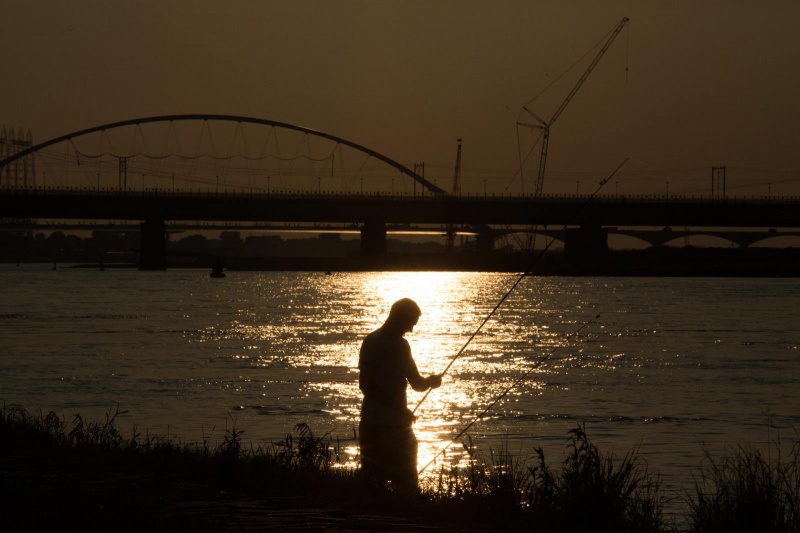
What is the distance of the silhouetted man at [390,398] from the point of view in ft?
36.6

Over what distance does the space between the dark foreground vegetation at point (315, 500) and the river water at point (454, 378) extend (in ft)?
13.4

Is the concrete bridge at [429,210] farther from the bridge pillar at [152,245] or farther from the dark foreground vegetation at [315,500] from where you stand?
the dark foreground vegetation at [315,500]

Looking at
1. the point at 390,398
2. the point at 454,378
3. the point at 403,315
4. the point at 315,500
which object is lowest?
the point at 454,378

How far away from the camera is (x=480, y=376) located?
32.8 m

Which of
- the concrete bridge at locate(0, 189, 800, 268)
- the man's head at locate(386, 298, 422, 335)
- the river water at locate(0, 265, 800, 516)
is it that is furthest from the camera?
the concrete bridge at locate(0, 189, 800, 268)

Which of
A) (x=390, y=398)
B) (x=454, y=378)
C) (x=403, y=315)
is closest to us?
(x=403, y=315)

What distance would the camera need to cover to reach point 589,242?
6191 inches

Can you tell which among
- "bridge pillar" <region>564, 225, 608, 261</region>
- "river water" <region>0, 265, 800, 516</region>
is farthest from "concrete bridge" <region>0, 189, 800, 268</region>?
"river water" <region>0, 265, 800, 516</region>

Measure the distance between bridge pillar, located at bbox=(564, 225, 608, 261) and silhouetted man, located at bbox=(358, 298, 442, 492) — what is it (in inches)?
5784

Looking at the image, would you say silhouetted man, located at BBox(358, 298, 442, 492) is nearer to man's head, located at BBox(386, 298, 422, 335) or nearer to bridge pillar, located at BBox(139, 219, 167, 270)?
man's head, located at BBox(386, 298, 422, 335)

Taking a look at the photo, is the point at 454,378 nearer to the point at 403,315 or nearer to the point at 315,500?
the point at 315,500

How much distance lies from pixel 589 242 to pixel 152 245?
6368 centimetres

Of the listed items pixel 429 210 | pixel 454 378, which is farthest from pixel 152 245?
pixel 454 378

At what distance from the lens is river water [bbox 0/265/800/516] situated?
20984 mm
